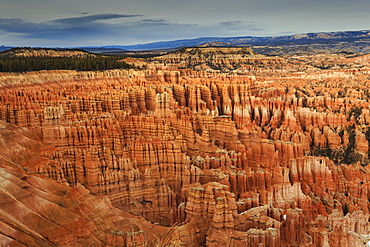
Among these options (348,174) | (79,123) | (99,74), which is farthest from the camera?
(99,74)

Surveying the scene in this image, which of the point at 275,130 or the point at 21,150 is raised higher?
the point at 21,150

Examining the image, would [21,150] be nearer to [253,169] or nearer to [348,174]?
[253,169]

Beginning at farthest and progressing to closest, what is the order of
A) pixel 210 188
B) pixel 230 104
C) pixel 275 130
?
pixel 230 104
pixel 275 130
pixel 210 188

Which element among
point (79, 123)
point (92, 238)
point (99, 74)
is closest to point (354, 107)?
point (99, 74)

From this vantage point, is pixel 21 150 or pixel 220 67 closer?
pixel 21 150

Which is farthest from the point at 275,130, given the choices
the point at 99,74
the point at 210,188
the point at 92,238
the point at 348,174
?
the point at 92,238

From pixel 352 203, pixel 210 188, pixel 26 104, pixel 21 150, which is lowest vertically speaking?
pixel 352 203

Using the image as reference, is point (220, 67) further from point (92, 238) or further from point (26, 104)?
point (92, 238)
